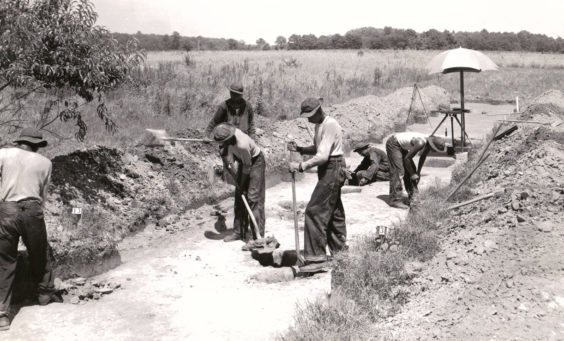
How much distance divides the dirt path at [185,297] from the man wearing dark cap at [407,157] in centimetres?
91

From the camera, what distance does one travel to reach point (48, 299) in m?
5.53

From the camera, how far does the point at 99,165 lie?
867 centimetres

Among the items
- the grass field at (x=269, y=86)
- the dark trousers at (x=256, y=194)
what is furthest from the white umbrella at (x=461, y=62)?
the dark trousers at (x=256, y=194)

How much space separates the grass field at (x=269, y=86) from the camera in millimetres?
12586

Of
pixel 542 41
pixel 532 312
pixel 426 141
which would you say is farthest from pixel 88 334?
pixel 542 41

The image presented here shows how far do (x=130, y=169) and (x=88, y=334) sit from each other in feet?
14.5

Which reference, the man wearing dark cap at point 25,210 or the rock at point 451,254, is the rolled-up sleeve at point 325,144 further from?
the man wearing dark cap at point 25,210

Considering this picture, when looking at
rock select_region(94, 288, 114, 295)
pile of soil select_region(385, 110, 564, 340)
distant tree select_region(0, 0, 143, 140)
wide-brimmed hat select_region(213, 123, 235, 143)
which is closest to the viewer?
pile of soil select_region(385, 110, 564, 340)

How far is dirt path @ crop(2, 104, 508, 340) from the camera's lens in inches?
197

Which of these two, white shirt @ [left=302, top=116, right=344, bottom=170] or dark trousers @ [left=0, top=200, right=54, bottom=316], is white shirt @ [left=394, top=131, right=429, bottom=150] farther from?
dark trousers @ [left=0, top=200, right=54, bottom=316]

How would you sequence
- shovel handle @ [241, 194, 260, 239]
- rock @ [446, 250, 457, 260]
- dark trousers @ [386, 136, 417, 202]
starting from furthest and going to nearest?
1. dark trousers @ [386, 136, 417, 202]
2. shovel handle @ [241, 194, 260, 239]
3. rock @ [446, 250, 457, 260]

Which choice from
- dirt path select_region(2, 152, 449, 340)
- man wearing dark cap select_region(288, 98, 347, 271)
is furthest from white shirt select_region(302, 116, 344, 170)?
dirt path select_region(2, 152, 449, 340)

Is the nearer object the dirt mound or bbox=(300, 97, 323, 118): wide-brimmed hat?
bbox=(300, 97, 323, 118): wide-brimmed hat

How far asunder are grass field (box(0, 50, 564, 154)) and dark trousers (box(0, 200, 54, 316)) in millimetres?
3073
